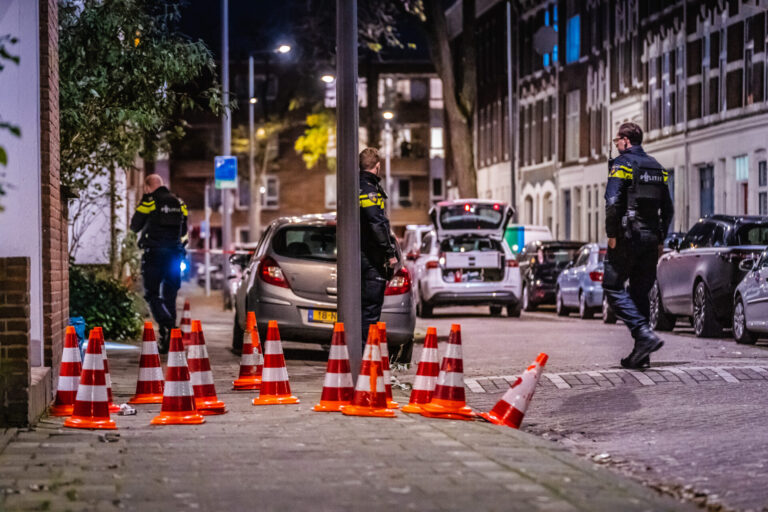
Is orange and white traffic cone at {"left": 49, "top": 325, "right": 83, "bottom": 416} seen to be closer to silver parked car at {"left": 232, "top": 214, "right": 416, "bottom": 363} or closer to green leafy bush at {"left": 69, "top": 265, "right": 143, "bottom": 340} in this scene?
silver parked car at {"left": 232, "top": 214, "right": 416, "bottom": 363}

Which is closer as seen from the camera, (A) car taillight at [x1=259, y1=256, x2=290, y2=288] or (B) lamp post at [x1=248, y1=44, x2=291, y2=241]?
(A) car taillight at [x1=259, y1=256, x2=290, y2=288]

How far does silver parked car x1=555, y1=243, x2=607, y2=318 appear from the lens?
28078 millimetres

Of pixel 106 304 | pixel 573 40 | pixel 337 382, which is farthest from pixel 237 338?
pixel 573 40

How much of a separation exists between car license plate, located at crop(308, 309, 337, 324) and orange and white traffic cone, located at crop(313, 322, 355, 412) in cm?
556

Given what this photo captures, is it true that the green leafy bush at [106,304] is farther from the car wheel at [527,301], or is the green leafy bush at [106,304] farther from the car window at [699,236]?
the car wheel at [527,301]

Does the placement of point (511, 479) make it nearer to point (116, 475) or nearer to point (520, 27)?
point (116, 475)

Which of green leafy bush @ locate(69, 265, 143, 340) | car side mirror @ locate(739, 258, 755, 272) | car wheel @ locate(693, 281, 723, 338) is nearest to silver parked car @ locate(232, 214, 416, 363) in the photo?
green leafy bush @ locate(69, 265, 143, 340)

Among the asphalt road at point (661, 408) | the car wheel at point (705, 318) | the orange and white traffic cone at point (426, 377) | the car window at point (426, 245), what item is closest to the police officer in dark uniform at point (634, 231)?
the asphalt road at point (661, 408)

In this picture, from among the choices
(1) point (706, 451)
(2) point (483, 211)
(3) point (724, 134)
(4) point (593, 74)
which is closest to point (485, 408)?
(1) point (706, 451)

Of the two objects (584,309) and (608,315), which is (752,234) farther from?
(584,309)

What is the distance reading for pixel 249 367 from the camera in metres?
13.2

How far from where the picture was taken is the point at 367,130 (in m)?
96.2

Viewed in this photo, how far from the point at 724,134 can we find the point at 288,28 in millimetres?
11610

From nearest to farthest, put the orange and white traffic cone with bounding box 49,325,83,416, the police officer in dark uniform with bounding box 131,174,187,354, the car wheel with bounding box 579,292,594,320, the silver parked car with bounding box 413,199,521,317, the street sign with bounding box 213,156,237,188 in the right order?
the orange and white traffic cone with bounding box 49,325,83,416, the police officer in dark uniform with bounding box 131,174,187,354, the car wheel with bounding box 579,292,594,320, the silver parked car with bounding box 413,199,521,317, the street sign with bounding box 213,156,237,188
